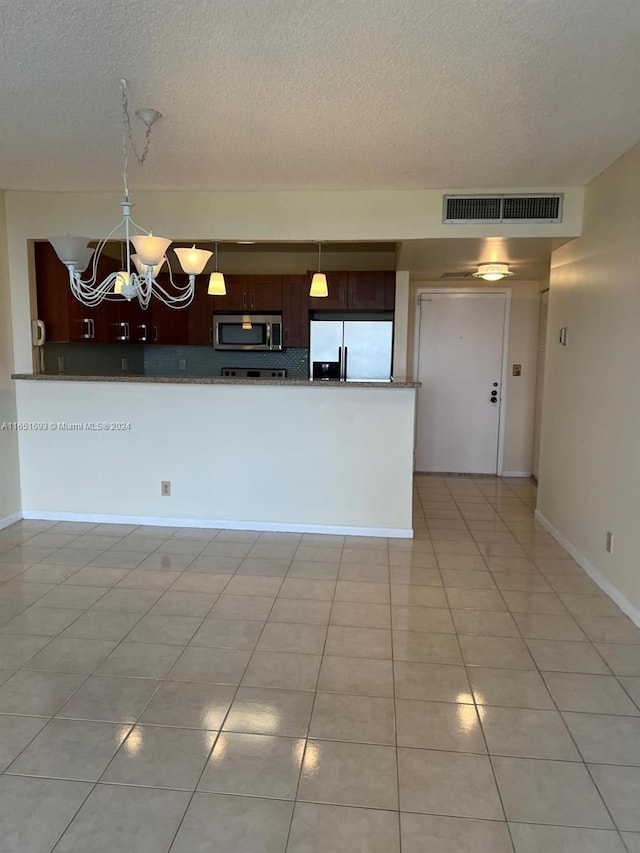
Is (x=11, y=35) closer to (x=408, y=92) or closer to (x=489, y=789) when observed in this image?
(x=408, y=92)

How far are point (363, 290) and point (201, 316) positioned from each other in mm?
1742

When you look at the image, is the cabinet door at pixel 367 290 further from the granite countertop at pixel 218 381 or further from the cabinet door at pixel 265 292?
the granite countertop at pixel 218 381

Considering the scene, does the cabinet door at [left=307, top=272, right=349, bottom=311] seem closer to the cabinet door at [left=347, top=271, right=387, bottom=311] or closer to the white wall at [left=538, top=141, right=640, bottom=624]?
the cabinet door at [left=347, top=271, right=387, bottom=311]

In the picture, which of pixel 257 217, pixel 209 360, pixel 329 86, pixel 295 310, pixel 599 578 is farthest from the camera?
pixel 209 360

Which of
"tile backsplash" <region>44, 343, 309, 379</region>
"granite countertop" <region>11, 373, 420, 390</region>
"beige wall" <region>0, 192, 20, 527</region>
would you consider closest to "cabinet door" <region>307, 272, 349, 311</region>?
"tile backsplash" <region>44, 343, 309, 379</region>

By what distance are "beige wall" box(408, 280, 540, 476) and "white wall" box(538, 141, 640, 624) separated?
177 cm

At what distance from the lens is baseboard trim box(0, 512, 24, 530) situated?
3.88 metres

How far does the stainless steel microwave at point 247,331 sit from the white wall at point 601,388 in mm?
2707

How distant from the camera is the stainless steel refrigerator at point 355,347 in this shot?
17.4ft

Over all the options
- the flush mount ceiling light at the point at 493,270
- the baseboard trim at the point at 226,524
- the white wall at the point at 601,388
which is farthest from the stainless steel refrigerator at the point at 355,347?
the baseboard trim at the point at 226,524

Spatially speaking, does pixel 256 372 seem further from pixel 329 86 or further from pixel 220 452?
pixel 329 86

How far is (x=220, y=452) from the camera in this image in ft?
12.9

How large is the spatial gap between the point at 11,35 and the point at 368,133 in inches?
58.9

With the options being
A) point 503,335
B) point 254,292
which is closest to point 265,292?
point 254,292
